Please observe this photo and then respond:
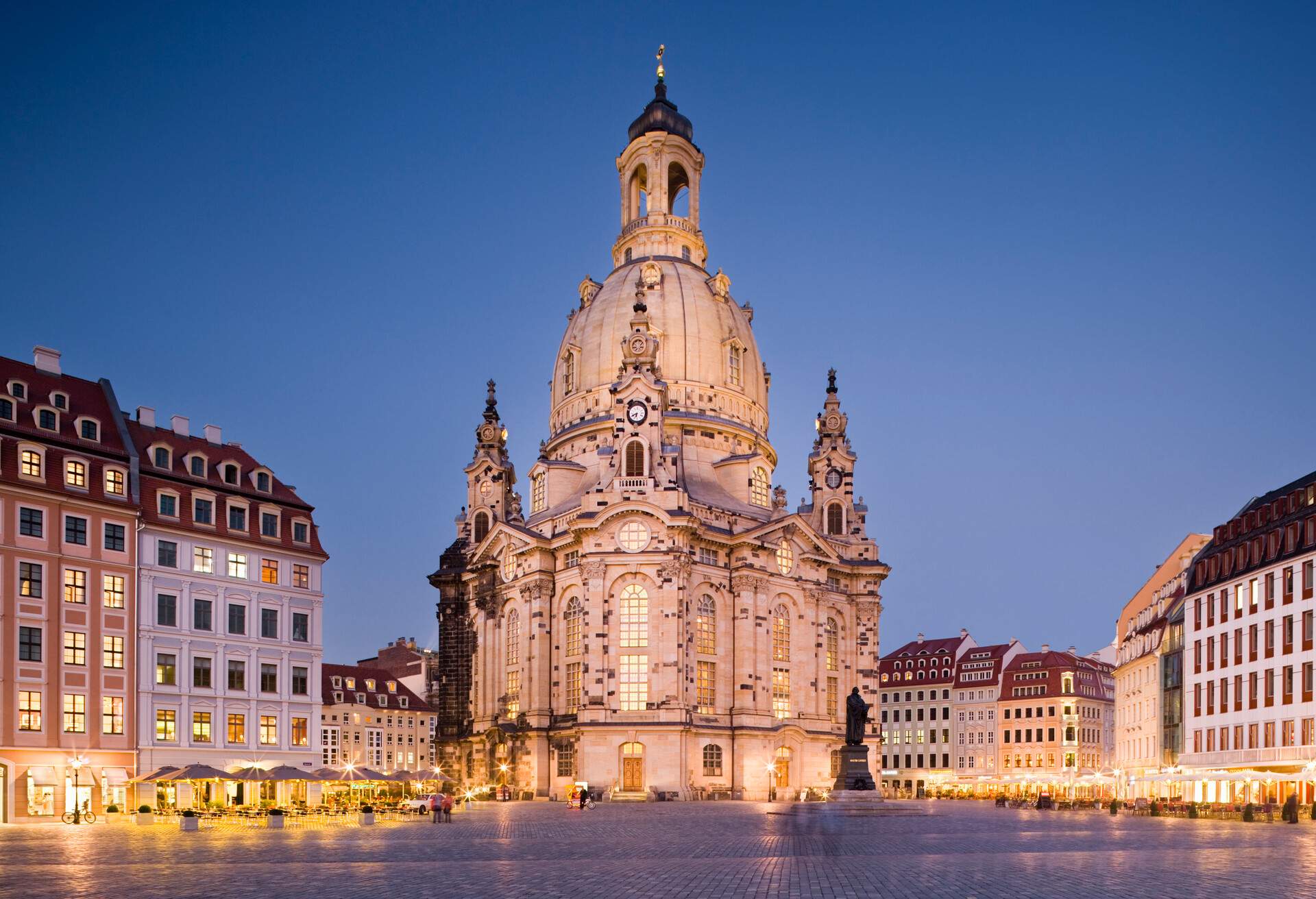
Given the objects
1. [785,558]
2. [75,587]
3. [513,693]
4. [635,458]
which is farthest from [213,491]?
[785,558]

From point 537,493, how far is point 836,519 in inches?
1076

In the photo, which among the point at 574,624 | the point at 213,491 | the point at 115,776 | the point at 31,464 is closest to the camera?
the point at 31,464

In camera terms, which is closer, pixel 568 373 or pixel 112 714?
pixel 112 714

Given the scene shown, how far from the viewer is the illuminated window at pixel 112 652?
2335 inches

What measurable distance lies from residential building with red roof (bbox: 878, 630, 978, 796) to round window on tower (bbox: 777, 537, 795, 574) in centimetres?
5919

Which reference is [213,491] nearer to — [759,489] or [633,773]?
[633,773]

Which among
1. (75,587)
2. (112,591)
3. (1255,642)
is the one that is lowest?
(1255,642)

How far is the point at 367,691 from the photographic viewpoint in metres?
143

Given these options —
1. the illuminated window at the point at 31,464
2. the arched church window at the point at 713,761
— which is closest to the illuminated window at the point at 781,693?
the arched church window at the point at 713,761

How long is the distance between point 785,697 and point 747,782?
9.44 metres

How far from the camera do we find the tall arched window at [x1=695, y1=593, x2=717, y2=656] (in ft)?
321

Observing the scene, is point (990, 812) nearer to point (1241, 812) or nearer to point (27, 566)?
point (1241, 812)

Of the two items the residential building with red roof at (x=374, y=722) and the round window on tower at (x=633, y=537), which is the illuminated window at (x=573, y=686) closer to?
the round window on tower at (x=633, y=537)

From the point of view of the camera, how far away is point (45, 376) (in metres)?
62.1
